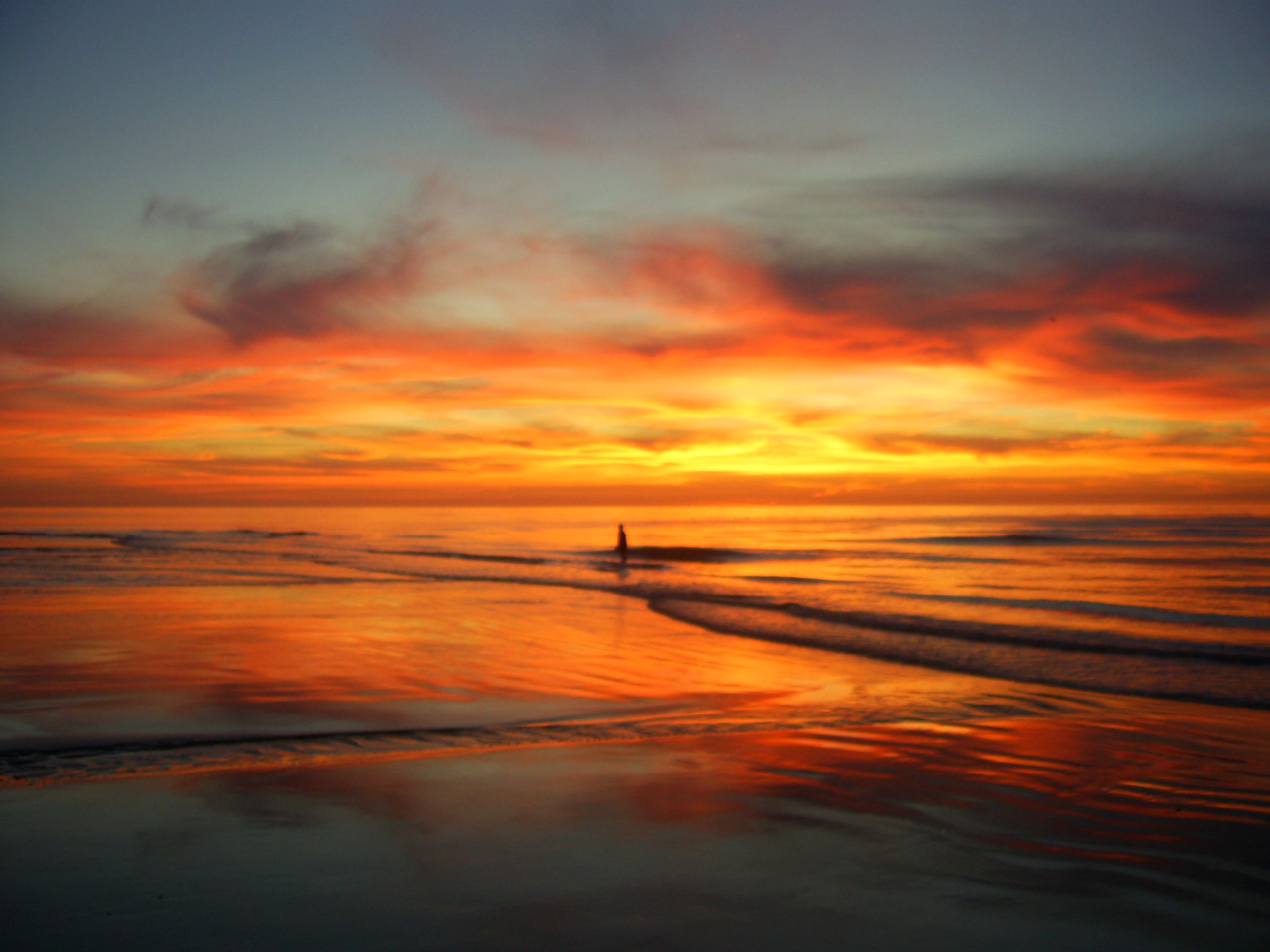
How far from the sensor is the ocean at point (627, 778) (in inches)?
158

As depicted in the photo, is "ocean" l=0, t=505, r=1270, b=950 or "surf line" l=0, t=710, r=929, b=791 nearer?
"ocean" l=0, t=505, r=1270, b=950

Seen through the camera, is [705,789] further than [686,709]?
No

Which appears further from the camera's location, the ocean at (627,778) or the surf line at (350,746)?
the surf line at (350,746)

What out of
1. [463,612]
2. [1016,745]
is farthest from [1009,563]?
[1016,745]

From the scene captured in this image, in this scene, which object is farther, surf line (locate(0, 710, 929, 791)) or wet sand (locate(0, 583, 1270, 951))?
surf line (locate(0, 710, 929, 791))

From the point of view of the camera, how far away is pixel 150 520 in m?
99.6

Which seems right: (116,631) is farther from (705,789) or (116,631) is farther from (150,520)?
(150,520)

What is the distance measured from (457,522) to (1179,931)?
325ft

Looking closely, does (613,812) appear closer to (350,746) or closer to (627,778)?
(627,778)

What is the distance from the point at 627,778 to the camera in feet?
20.7

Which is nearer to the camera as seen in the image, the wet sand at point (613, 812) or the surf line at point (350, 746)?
the wet sand at point (613, 812)

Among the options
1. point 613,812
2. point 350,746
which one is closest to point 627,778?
point 613,812

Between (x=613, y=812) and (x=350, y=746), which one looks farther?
(x=350, y=746)

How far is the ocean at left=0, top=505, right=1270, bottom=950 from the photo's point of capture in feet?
13.2
